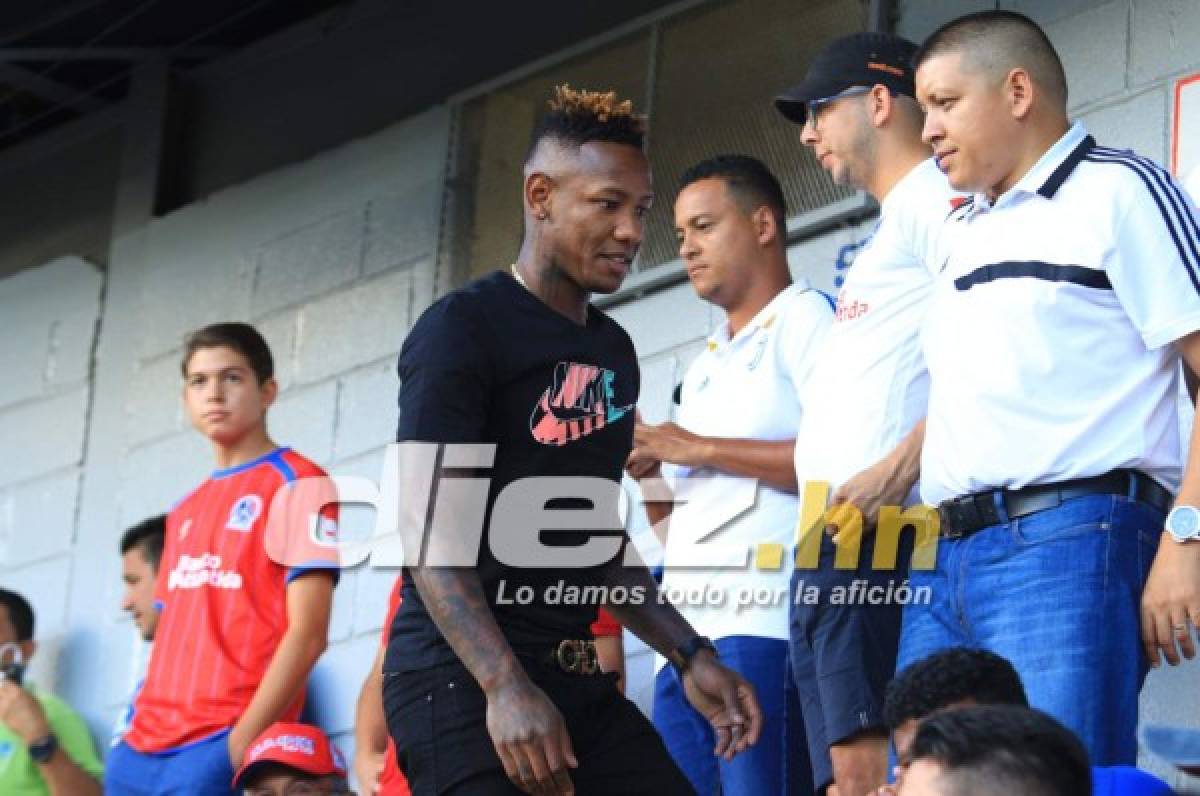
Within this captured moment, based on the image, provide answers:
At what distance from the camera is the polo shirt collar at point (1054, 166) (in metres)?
3.94

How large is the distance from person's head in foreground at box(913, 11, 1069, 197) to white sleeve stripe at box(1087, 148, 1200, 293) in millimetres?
172

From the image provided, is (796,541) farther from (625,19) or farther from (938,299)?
(625,19)

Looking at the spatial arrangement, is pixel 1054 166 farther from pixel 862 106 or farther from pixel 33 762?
pixel 33 762

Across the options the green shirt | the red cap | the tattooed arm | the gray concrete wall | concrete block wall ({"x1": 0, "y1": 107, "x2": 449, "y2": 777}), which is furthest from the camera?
concrete block wall ({"x1": 0, "y1": 107, "x2": 449, "y2": 777})

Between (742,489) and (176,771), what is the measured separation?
171cm

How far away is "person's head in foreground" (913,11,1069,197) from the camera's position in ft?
13.2

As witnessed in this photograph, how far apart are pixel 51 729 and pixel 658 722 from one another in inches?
108

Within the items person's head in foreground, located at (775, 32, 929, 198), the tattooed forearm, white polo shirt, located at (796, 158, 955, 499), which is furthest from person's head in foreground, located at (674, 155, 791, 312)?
the tattooed forearm

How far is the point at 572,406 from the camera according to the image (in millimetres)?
3619

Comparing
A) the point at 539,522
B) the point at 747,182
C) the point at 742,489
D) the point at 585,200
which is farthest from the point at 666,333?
the point at 539,522

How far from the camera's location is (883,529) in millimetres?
4281

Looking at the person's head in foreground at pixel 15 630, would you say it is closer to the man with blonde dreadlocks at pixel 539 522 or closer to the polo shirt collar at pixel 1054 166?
the man with blonde dreadlocks at pixel 539 522

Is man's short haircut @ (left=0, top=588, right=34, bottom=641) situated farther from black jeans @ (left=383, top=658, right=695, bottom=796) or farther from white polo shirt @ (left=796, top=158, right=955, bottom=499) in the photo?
black jeans @ (left=383, top=658, right=695, bottom=796)

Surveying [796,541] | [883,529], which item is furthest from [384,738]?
[883,529]
